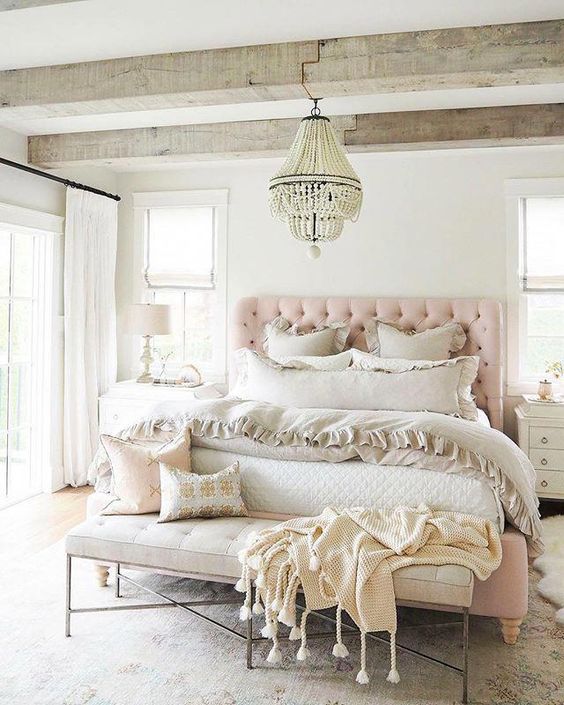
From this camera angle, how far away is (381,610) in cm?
241

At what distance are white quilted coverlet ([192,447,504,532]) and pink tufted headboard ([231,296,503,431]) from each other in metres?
1.98

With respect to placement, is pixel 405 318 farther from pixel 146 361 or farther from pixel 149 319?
pixel 146 361

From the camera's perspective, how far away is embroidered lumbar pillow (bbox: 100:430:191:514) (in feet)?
10.1

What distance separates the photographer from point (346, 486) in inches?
120

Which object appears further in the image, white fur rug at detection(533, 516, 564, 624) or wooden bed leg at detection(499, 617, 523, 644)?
white fur rug at detection(533, 516, 564, 624)

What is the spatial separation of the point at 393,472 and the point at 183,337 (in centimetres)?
308

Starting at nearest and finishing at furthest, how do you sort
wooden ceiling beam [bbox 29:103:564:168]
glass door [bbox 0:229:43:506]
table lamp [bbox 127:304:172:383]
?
wooden ceiling beam [bbox 29:103:564:168] → glass door [bbox 0:229:43:506] → table lamp [bbox 127:304:172:383]

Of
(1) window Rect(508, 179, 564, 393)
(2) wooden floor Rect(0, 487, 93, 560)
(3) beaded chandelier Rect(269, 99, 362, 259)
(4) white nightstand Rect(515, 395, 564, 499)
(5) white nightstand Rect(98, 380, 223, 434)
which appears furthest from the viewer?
(5) white nightstand Rect(98, 380, 223, 434)

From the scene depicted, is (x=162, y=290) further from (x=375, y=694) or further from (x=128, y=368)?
(x=375, y=694)

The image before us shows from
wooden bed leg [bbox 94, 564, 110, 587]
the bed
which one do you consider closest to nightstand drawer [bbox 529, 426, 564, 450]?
the bed

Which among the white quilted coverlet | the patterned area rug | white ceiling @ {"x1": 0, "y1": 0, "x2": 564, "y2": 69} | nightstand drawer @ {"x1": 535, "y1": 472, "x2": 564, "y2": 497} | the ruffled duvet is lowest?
the patterned area rug

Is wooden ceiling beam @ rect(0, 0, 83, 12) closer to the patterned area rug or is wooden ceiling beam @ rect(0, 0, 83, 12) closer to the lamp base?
the patterned area rug

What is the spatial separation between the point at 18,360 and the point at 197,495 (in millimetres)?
2389

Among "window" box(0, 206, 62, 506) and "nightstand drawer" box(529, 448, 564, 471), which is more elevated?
"window" box(0, 206, 62, 506)
